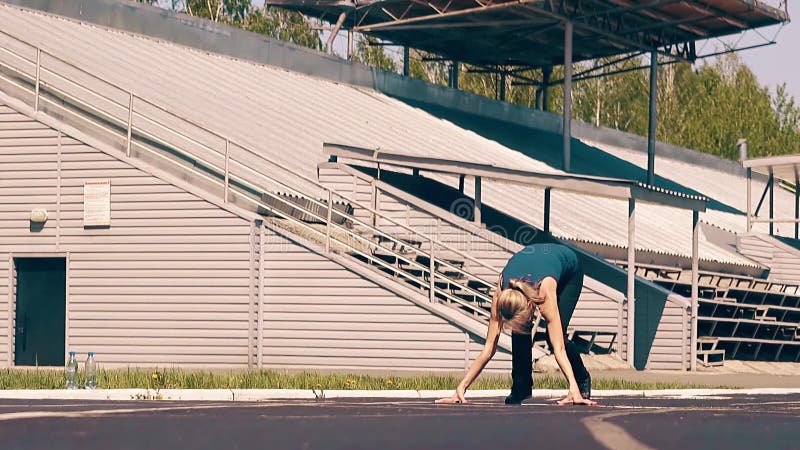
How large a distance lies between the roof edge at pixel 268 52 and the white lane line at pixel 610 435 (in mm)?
20044

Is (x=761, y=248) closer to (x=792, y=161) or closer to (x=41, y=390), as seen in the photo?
(x=792, y=161)

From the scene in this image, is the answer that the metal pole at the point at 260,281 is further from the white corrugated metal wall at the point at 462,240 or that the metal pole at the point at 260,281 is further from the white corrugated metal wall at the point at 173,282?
the white corrugated metal wall at the point at 462,240

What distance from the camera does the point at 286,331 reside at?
69.4ft

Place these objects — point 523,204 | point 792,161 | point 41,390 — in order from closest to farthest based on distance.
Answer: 1. point 41,390
2. point 523,204
3. point 792,161

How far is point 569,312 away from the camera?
510 inches

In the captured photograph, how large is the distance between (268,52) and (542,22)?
310 inches

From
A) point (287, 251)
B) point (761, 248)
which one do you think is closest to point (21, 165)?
point (287, 251)

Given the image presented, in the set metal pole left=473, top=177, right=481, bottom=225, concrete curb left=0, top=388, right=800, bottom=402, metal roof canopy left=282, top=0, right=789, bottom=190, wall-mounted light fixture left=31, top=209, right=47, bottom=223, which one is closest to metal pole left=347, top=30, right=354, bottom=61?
metal roof canopy left=282, top=0, right=789, bottom=190

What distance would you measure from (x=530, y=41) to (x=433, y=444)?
3509cm

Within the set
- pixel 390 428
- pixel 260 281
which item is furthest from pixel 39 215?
pixel 390 428

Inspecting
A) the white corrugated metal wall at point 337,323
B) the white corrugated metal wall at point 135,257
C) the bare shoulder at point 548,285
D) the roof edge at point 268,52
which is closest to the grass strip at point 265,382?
the white corrugated metal wall at point 337,323

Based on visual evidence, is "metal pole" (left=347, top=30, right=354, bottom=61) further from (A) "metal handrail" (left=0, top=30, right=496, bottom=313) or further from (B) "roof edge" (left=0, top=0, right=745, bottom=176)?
(A) "metal handrail" (left=0, top=30, right=496, bottom=313)

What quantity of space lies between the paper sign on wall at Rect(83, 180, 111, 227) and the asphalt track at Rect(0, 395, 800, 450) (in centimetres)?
1032

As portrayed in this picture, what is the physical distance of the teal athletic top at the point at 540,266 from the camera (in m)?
11.7
